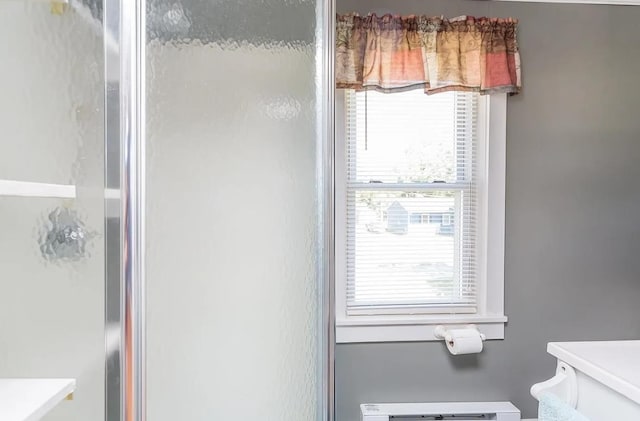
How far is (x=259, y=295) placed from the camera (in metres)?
0.96

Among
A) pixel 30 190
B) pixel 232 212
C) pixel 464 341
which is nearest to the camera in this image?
pixel 30 190

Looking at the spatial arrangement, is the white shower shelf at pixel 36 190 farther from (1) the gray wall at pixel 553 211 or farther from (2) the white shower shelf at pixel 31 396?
(1) the gray wall at pixel 553 211

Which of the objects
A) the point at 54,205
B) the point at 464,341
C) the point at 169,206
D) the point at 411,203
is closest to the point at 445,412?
the point at 464,341

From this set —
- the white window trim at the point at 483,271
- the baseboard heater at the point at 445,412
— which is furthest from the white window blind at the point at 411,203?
the baseboard heater at the point at 445,412

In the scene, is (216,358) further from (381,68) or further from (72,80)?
(381,68)

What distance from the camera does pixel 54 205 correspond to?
810 mm

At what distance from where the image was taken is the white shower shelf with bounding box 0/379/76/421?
65 cm

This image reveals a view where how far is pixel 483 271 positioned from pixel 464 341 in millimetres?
310

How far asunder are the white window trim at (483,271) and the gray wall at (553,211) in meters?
0.04

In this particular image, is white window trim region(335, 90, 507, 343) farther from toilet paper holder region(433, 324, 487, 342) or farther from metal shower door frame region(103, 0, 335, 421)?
metal shower door frame region(103, 0, 335, 421)

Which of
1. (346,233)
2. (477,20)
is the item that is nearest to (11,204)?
(346,233)

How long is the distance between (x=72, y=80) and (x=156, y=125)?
0.18 metres

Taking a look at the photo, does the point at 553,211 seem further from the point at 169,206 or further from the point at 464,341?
the point at 169,206

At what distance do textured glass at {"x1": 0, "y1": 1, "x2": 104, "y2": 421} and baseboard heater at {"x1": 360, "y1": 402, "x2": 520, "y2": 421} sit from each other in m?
1.21
